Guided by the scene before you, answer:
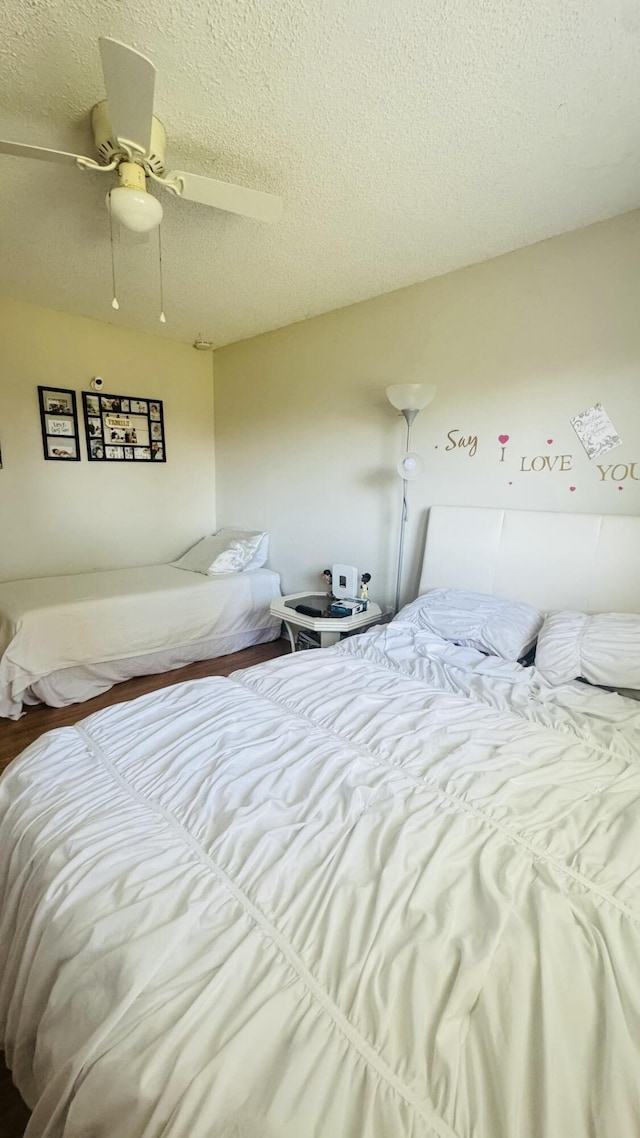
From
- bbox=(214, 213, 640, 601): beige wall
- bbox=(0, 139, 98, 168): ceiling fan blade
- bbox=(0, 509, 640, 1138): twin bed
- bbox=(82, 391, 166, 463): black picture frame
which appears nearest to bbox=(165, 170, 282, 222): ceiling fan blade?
bbox=(0, 139, 98, 168): ceiling fan blade

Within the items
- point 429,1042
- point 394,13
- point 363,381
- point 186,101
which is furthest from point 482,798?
point 363,381

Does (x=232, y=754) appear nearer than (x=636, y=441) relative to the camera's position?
Yes

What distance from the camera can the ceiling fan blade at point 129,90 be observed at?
3.26ft

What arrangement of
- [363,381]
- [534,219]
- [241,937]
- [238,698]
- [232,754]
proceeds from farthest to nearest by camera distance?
[363,381] < [534,219] < [238,698] < [232,754] < [241,937]

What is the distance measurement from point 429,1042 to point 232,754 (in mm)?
748

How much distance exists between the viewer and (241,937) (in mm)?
760

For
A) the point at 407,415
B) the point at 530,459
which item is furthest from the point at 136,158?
the point at 530,459

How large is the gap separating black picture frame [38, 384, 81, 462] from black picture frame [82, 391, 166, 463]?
86mm

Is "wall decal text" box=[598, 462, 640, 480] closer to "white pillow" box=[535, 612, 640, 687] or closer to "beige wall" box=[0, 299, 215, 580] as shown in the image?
"white pillow" box=[535, 612, 640, 687]

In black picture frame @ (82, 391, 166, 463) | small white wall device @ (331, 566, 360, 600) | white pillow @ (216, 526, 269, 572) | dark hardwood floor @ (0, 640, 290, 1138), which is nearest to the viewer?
dark hardwood floor @ (0, 640, 290, 1138)

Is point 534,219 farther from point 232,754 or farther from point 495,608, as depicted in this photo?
point 232,754

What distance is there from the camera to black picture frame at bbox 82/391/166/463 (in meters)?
3.40

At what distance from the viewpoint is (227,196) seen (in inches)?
59.4

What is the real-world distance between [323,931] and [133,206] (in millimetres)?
1846
